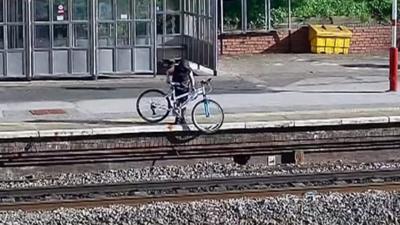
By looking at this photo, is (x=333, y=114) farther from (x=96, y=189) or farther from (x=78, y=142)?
(x=96, y=189)

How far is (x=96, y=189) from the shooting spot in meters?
14.8

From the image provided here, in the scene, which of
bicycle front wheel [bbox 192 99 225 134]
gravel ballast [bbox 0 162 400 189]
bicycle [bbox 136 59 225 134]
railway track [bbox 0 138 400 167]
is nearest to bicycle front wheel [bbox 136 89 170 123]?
bicycle [bbox 136 59 225 134]

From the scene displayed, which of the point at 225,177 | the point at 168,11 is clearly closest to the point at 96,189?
the point at 225,177

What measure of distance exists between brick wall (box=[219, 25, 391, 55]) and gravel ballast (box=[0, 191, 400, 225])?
755 inches

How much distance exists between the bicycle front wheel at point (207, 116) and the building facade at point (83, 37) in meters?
7.91

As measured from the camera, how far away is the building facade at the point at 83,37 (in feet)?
84.7

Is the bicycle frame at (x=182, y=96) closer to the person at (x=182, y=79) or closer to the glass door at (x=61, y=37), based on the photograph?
Result: the person at (x=182, y=79)

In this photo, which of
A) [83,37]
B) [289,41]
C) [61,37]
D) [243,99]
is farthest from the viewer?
[289,41]

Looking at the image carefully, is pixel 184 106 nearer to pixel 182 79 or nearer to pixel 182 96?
pixel 182 96

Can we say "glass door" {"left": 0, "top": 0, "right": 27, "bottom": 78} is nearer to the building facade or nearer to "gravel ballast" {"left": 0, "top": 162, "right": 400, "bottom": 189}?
the building facade

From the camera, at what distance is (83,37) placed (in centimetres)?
2627

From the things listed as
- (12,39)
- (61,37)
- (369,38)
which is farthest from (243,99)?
(369,38)

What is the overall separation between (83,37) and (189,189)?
39.0ft

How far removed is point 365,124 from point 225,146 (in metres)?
2.32
